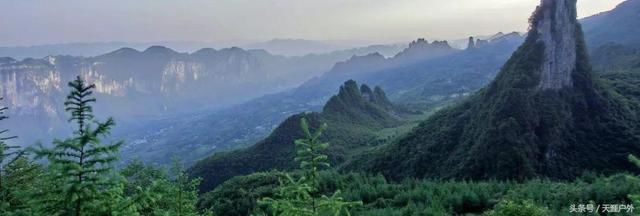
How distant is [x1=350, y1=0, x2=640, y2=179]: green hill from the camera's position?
186 ft

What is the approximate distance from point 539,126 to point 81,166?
Answer: 61412mm

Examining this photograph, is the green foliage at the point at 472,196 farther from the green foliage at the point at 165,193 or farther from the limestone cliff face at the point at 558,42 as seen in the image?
the limestone cliff face at the point at 558,42

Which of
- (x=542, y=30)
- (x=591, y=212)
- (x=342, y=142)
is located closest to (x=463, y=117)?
(x=542, y=30)

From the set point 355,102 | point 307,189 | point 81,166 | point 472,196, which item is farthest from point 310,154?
point 355,102

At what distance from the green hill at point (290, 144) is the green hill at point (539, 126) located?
97.0 feet

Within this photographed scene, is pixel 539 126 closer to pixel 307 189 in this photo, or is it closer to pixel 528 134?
pixel 528 134

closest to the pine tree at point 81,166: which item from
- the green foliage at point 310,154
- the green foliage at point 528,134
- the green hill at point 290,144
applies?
the green foliage at point 310,154

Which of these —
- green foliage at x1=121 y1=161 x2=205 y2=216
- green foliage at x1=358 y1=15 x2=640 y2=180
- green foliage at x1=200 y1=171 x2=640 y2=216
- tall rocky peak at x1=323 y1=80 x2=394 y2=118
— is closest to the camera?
green foliage at x1=121 y1=161 x2=205 y2=216

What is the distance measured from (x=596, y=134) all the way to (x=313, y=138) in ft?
209

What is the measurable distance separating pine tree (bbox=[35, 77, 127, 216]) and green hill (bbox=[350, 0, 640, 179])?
52.8 m

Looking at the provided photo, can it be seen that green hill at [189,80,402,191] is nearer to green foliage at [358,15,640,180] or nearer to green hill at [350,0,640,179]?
green foliage at [358,15,640,180]

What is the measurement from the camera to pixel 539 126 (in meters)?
60.4

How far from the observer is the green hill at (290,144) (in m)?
99.4

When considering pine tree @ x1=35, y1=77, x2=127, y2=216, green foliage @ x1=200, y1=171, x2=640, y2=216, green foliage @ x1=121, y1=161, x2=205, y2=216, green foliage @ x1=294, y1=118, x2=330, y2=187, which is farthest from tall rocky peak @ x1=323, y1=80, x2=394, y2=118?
pine tree @ x1=35, y1=77, x2=127, y2=216
